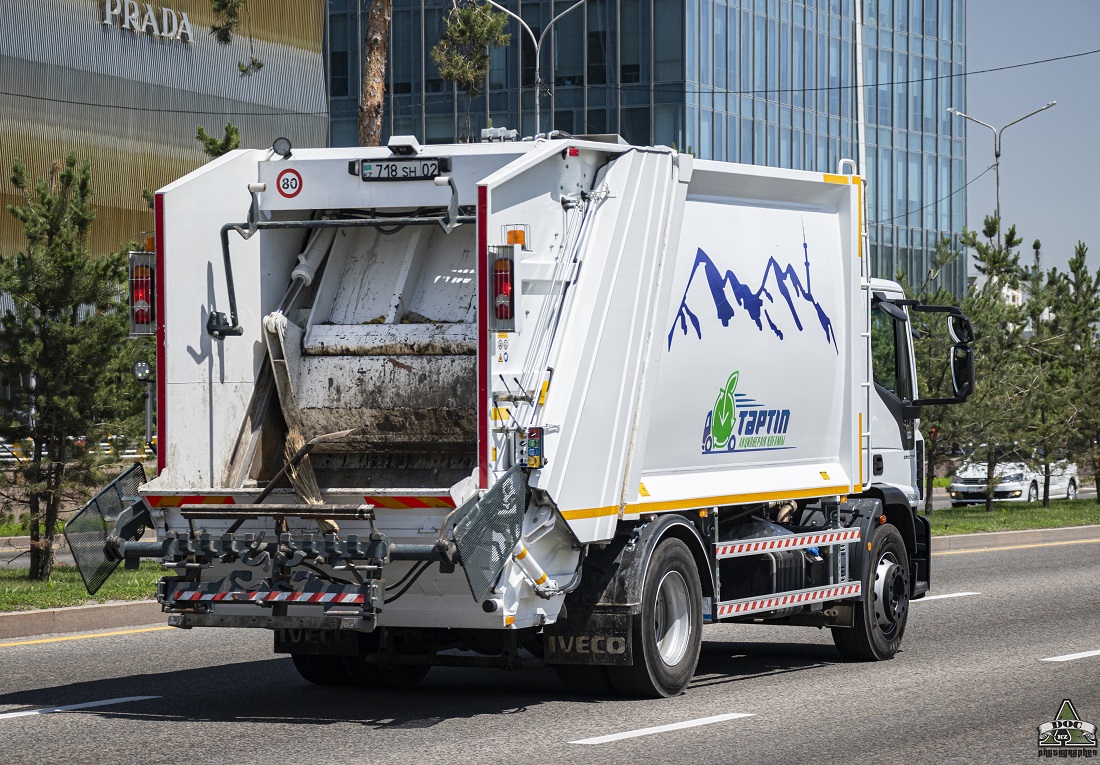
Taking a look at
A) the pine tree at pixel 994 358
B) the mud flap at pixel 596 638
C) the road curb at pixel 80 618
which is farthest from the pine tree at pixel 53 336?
the pine tree at pixel 994 358

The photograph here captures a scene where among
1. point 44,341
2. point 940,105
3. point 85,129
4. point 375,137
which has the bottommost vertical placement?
point 44,341

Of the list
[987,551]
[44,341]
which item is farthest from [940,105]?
[44,341]

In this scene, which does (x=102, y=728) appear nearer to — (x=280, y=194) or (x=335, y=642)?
(x=335, y=642)

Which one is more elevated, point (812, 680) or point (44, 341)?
point (44, 341)

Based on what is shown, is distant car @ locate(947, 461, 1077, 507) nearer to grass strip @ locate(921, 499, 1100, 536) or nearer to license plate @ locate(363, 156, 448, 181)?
grass strip @ locate(921, 499, 1100, 536)

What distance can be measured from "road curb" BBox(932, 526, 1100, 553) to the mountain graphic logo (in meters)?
12.3

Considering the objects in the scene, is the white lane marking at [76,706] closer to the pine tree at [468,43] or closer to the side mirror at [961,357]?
the side mirror at [961,357]

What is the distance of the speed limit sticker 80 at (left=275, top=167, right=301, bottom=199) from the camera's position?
9.84 meters

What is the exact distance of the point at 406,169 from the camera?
9.52 m

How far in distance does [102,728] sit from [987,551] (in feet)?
55.1

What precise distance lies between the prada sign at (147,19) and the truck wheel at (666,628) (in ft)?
112

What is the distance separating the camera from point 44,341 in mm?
17859

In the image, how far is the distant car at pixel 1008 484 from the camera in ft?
123

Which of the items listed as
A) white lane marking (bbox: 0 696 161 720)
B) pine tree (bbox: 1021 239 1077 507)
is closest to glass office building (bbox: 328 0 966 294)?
pine tree (bbox: 1021 239 1077 507)
